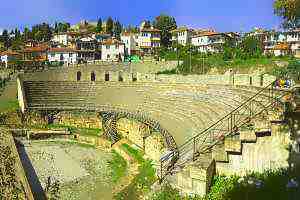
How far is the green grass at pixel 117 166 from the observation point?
2186cm

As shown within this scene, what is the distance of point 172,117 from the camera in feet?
88.4

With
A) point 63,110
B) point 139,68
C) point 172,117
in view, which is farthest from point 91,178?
point 139,68

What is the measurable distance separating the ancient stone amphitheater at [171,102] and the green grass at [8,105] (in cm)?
73

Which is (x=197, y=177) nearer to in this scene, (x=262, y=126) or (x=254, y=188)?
(x=254, y=188)

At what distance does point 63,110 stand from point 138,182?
16056 mm

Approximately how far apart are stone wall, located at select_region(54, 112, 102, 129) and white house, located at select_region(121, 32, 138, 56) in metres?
38.7

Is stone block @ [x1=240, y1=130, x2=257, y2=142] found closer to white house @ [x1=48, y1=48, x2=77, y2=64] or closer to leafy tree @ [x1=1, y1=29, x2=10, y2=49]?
white house @ [x1=48, y1=48, x2=77, y2=64]

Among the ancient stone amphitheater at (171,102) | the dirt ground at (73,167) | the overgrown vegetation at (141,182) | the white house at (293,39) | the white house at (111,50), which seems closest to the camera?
the ancient stone amphitheater at (171,102)

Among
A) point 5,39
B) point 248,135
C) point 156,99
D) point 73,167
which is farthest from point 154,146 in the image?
point 5,39

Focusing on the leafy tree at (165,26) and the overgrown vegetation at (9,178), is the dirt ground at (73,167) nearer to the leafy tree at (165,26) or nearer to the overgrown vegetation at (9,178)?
the overgrown vegetation at (9,178)

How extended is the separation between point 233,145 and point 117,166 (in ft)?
35.6

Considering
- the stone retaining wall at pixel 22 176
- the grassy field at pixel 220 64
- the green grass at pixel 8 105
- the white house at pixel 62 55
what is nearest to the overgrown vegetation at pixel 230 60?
the grassy field at pixel 220 64

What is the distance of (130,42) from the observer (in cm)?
7394

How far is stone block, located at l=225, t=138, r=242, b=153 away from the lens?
45.2ft
